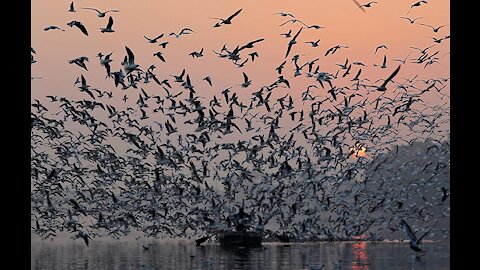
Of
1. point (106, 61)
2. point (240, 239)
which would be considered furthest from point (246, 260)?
Answer: point (106, 61)

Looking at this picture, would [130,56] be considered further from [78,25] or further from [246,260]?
[246,260]

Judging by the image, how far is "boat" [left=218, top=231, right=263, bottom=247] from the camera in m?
125

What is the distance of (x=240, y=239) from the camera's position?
12531cm

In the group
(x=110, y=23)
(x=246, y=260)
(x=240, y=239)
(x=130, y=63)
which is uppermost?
(x=110, y=23)

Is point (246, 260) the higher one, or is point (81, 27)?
point (81, 27)

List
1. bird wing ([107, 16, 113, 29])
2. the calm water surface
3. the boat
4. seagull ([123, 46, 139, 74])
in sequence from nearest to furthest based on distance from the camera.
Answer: seagull ([123, 46, 139, 74])
bird wing ([107, 16, 113, 29])
the calm water surface
the boat

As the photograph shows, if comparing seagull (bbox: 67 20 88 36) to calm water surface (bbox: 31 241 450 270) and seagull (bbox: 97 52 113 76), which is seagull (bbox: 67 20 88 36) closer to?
seagull (bbox: 97 52 113 76)

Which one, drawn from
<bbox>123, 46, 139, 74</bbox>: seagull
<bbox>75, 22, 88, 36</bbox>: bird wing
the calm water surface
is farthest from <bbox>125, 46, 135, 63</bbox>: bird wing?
the calm water surface
